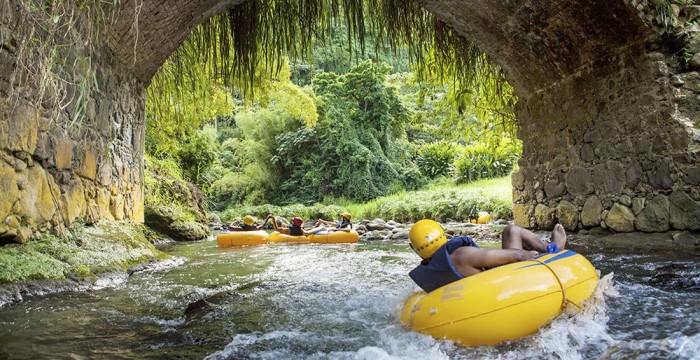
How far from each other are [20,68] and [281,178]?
2184 cm

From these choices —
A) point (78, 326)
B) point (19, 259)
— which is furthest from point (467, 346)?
point (19, 259)

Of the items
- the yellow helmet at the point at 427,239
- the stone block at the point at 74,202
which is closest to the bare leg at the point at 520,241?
the yellow helmet at the point at 427,239

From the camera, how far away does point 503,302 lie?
8.96 feet

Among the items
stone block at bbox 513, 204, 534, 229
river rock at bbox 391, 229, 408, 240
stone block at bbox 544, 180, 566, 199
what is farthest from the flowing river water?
river rock at bbox 391, 229, 408, 240

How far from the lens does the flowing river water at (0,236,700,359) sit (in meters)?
2.60

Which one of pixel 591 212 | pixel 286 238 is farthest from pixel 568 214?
pixel 286 238

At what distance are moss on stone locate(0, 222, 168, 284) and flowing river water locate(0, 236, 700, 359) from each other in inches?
8.1

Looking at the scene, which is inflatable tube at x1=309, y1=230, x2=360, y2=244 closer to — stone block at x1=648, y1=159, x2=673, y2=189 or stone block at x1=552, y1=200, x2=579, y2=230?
stone block at x1=552, y1=200, x2=579, y2=230

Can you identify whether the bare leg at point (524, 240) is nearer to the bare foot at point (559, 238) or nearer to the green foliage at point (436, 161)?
the bare foot at point (559, 238)

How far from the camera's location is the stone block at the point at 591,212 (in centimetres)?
586

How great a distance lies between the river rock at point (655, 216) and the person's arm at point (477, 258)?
2.56 metres

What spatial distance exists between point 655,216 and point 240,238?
24.0 feet

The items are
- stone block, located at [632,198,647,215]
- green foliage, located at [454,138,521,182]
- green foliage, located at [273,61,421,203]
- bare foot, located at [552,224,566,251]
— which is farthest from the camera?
green foliage, located at [273,61,421,203]

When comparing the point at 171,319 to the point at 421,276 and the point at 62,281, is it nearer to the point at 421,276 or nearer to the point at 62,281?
the point at 62,281
